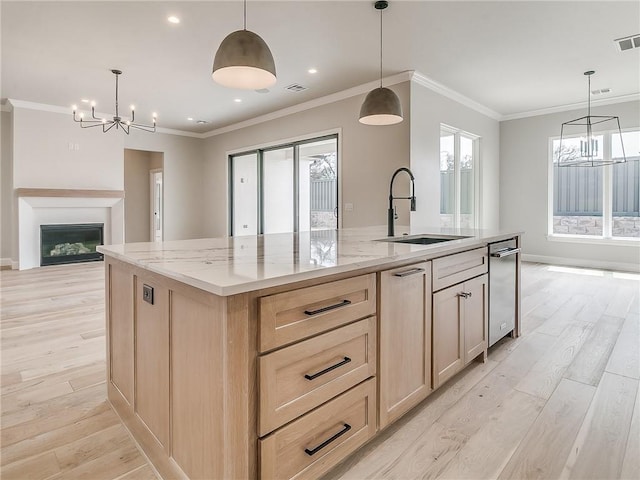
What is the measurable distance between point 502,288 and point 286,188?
4.97 meters

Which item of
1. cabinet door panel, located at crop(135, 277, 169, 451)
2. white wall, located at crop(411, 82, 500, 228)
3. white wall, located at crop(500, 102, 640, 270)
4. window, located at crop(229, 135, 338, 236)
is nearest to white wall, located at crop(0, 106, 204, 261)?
window, located at crop(229, 135, 338, 236)

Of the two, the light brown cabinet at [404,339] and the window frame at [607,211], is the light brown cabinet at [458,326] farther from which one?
the window frame at [607,211]

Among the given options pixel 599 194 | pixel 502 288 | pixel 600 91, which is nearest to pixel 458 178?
pixel 600 91

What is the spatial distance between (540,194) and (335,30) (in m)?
5.34

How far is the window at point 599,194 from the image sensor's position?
625 cm

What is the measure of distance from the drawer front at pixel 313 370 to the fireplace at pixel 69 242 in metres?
6.58

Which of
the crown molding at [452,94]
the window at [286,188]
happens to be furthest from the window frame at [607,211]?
the window at [286,188]

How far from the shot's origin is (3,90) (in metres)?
5.71

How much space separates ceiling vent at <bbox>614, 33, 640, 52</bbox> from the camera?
399cm

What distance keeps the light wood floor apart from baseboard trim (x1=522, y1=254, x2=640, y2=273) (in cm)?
343

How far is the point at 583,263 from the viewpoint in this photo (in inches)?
263

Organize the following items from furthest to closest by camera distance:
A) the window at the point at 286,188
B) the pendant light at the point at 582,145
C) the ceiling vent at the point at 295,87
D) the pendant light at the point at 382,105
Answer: the window at the point at 286,188 → the pendant light at the point at 582,145 → the ceiling vent at the point at 295,87 → the pendant light at the point at 382,105

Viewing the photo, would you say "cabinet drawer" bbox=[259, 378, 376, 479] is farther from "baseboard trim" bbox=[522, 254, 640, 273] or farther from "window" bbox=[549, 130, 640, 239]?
"window" bbox=[549, 130, 640, 239]

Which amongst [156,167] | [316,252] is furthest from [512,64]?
[156,167]
